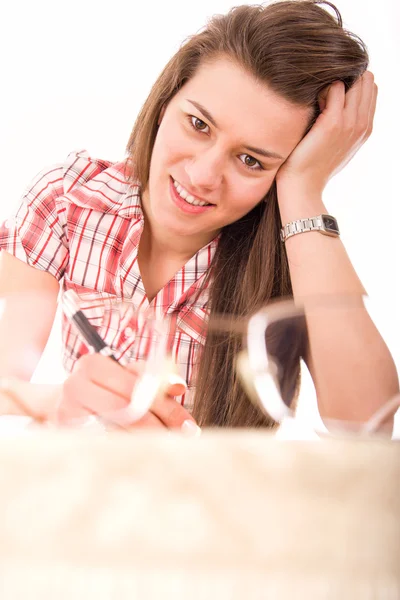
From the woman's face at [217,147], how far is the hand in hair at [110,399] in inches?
12.5

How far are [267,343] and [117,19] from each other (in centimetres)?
48

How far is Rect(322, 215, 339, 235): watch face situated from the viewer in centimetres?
53

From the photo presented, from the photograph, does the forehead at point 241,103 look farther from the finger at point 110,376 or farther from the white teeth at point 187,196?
the finger at point 110,376

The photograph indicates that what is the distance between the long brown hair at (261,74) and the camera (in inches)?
19.6

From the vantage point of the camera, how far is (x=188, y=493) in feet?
0.42

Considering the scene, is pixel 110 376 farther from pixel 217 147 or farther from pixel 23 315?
pixel 217 147

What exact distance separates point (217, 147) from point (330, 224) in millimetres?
123

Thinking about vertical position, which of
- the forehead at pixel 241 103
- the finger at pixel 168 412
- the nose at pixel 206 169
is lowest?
the finger at pixel 168 412

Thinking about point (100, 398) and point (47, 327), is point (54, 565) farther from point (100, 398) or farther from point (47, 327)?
point (47, 327)

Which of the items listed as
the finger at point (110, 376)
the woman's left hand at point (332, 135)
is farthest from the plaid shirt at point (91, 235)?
the finger at point (110, 376)

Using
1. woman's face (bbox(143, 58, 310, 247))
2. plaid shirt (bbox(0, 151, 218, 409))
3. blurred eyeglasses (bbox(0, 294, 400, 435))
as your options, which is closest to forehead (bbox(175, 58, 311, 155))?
woman's face (bbox(143, 58, 310, 247))

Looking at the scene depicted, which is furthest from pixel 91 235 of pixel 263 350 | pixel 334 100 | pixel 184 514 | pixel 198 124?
pixel 184 514

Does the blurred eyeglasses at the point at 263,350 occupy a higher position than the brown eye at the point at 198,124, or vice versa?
the brown eye at the point at 198,124

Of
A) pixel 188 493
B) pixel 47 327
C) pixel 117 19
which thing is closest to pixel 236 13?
pixel 117 19
